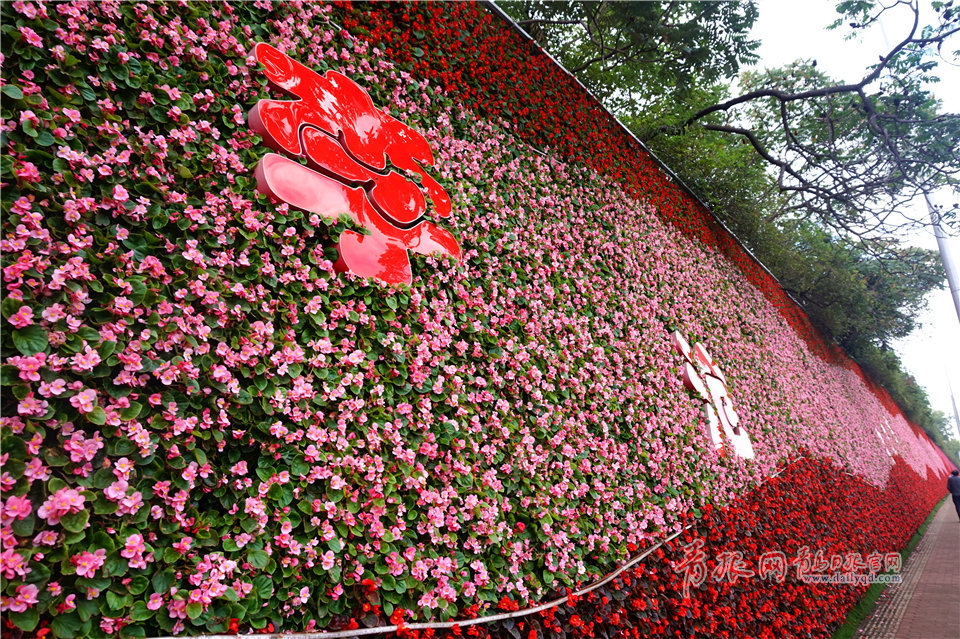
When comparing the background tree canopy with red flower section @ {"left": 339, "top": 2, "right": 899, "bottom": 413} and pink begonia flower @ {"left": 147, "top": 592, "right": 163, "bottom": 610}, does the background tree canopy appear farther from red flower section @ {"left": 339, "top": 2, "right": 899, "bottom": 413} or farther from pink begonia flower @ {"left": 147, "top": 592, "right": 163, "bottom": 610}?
pink begonia flower @ {"left": 147, "top": 592, "right": 163, "bottom": 610}

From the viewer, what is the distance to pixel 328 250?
8.06 ft

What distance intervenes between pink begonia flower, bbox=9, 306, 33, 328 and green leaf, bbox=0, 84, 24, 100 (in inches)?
28.2

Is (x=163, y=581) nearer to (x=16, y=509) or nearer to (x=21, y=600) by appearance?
(x=21, y=600)

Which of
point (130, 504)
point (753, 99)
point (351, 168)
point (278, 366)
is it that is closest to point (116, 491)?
point (130, 504)

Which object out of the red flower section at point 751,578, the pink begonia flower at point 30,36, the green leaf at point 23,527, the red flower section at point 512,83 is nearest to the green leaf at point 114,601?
the green leaf at point 23,527

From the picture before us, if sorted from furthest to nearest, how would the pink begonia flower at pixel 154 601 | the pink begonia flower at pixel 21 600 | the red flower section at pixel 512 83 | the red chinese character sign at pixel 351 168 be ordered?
1. the red flower section at pixel 512 83
2. the red chinese character sign at pixel 351 168
3. the pink begonia flower at pixel 154 601
4. the pink begonia flower at pixel 21 600

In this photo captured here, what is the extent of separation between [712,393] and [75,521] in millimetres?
5357

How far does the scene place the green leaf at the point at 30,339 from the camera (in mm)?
1428

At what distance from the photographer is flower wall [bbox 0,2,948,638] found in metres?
1.49

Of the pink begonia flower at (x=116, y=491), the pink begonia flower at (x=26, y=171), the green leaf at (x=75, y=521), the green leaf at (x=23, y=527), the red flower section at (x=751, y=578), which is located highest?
the pink begonia flower at (x=26, y=171)

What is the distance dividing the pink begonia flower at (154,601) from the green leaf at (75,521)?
0.92 feet

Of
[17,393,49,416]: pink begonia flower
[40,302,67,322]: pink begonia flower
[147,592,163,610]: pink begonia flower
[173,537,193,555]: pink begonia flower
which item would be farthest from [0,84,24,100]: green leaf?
[147,592,163,610]: pink begonia flower

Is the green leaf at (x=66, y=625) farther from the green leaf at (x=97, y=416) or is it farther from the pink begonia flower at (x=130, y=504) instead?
the green leaf at (x=97, y=416)

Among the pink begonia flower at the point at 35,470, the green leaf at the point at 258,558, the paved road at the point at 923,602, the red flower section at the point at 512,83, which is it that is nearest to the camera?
the pink begonia flower at the point at 35,470
